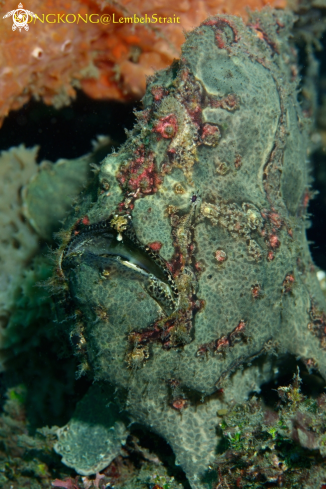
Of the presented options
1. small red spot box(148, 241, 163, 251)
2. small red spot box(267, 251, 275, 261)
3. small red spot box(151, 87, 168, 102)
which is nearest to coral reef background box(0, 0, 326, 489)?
small red spot box(151, 87, 168, 102)

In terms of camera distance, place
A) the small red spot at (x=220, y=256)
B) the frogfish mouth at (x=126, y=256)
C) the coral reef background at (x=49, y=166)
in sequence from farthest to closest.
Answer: the coral reef background at (x=49, y=166) → the small red spot at (x=220, y=256) → the frogfish mouth at (x=126, y=256)

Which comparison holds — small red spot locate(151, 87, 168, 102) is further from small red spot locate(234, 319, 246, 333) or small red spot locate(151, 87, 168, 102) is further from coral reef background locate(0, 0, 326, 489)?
small red spot locate(234, 319, 246, 333)

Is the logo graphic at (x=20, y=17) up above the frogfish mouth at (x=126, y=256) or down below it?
above

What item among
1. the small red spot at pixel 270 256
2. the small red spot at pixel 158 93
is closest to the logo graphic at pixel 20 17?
the small red spot at pixel 158 93

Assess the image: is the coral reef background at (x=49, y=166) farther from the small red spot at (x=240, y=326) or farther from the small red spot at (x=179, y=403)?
the small red spot at (x=240, y=326)

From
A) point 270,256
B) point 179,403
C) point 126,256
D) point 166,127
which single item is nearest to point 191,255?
point 126,256

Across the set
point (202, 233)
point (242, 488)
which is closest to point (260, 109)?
point (202, 233)

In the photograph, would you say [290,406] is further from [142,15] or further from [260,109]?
[142,15]
